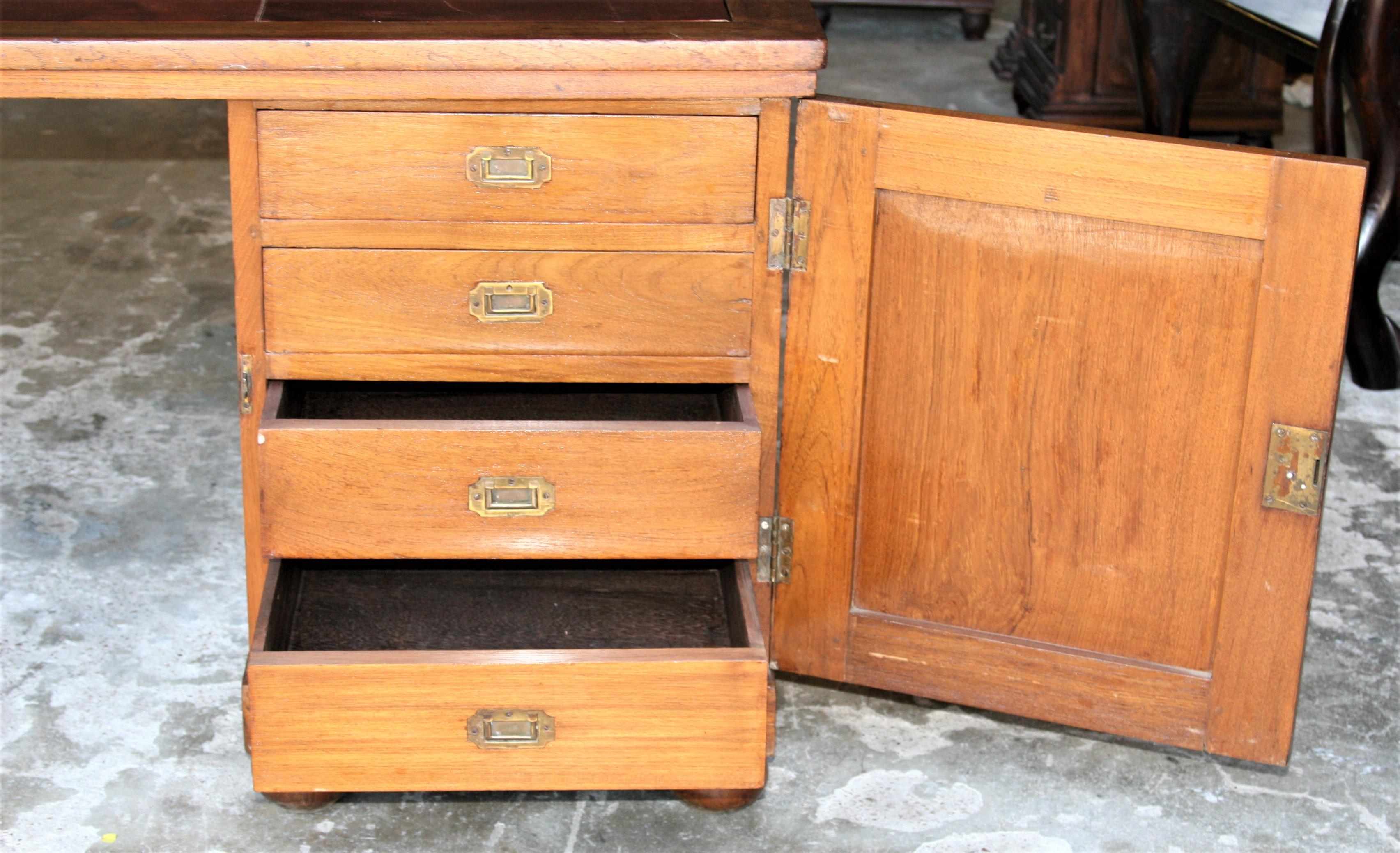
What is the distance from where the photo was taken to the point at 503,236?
5.90 ft

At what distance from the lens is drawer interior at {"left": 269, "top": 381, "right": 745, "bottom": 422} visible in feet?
6.87

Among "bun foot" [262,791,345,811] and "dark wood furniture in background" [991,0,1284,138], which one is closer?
"bun foot" [262,791,345,811]

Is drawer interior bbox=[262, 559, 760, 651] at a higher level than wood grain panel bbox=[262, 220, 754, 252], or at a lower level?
lower

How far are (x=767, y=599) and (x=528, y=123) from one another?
2.15 ft

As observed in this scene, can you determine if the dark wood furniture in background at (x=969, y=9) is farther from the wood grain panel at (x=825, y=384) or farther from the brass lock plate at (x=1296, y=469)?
the brass lock plate at (x=1296, y=469)

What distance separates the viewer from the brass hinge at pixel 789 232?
182 cm

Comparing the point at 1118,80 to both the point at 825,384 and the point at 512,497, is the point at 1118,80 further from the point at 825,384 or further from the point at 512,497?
the point at 512,497

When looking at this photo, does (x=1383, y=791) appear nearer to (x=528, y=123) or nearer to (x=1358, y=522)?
(x=1358, y=522)

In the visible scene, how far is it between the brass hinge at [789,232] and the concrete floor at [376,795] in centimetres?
61

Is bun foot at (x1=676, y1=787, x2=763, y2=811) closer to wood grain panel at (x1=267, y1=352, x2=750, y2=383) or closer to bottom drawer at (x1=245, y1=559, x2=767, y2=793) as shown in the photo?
bottom drawer at (x1=245, y1=559, x2=767, y2=793)

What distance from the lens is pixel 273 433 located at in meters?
1.73

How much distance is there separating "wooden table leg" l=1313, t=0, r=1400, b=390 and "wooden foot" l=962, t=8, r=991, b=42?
254cm

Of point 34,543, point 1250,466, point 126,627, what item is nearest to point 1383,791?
point 1250,466

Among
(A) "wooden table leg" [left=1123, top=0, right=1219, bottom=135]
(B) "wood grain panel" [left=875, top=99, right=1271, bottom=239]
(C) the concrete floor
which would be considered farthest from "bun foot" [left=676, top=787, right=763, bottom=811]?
(A) "wooden table leg" [left=1123, top=0, right=1219, bottom=135]
